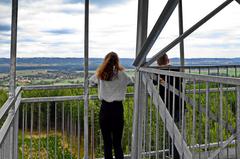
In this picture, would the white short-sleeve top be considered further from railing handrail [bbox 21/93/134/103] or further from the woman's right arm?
railing handrail [bbox 21/93/134/103]

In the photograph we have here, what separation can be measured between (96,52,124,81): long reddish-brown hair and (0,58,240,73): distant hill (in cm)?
13

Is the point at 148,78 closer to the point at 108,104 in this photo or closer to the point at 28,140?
the point at 108,104

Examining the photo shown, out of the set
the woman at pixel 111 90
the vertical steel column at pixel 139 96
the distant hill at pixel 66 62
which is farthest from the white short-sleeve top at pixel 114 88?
the vertical steel column at pixel 139 96

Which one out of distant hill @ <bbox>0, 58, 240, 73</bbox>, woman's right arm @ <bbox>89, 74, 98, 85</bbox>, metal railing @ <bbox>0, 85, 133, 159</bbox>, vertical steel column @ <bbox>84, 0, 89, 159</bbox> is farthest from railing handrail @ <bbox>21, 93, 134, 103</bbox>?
distant hill @ <bbox>0, 58, 240, 73</bbox>

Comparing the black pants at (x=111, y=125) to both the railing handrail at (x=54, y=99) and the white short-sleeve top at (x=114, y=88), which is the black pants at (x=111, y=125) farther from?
the railing handrail at (x=54, y=99)

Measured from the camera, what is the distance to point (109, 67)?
3.76m

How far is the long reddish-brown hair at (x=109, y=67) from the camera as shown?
377 cm

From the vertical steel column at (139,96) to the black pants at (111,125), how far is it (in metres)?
0.52

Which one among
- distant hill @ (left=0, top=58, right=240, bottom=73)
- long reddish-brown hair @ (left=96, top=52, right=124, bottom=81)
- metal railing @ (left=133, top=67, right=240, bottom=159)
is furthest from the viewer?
long reddish-brown hair @ (left=96, top=52, right=124, bottom=81)

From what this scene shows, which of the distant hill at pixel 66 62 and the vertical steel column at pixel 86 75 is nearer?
the distant hill at pixel 66 62

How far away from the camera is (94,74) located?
3977 mm

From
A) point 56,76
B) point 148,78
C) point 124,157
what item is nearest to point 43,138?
point 124,157

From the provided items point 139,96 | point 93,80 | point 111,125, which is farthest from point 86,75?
point 139,96

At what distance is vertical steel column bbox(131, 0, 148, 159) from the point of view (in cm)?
322
